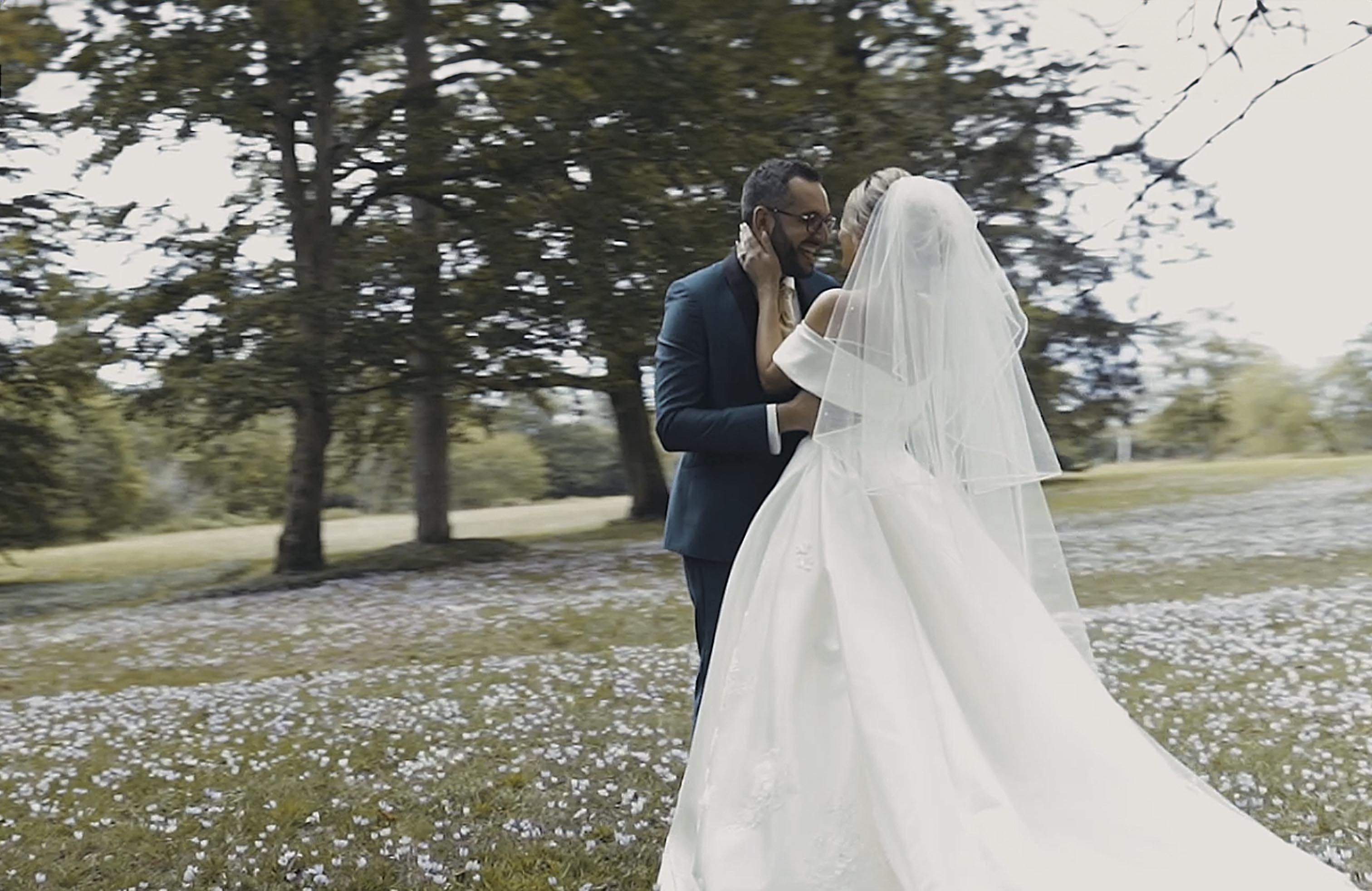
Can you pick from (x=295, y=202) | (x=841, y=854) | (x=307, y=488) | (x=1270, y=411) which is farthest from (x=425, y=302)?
(x=841, y=854)

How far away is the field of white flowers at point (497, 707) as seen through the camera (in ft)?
10.7

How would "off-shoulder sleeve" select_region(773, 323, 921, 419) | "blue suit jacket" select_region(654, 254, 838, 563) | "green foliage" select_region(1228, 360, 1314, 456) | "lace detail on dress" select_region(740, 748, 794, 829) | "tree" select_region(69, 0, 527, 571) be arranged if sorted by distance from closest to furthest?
"lace detail on dress" select_region(740, 748, 794, 829)
"off-shoulder sleeve" select_region(773, 323, 921, 419)
"blue suit jacket" select_region(654, 254, 838, 563)
"tree" select_region(69, 0, 527, 571)
"green foliage" select_region(1228, 360, 1314, 456)

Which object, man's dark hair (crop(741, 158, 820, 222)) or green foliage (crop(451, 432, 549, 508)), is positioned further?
green foliage (crop(451, 432, 549, 508))

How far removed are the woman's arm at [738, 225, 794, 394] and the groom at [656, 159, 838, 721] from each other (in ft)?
0.07

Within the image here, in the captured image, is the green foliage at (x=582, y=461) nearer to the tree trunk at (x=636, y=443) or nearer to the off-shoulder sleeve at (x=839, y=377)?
the tree trunk at (x=636, y=443)

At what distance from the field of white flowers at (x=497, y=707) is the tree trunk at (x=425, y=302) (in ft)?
1.08

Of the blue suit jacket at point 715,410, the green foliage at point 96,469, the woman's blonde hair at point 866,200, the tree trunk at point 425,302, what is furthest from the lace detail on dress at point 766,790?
the green foliage at point 96,469

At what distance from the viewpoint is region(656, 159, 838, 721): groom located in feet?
7.39

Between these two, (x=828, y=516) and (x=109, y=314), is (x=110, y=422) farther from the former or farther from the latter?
(x=828, y=516)

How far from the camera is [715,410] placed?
7.64ft

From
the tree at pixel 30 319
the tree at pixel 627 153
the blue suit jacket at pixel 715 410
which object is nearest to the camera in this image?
the blue suit jacket at pixel 715 410

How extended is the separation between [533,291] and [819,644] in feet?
10.8

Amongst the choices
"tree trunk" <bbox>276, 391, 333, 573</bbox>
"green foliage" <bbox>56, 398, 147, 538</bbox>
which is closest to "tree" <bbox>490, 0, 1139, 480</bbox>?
"tree trunk" <bbox>276, 391, 333, 573</bbox>

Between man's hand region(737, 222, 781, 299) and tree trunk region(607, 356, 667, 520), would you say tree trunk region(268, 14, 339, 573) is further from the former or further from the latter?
man's hand region(737, 222, 781, 299)
